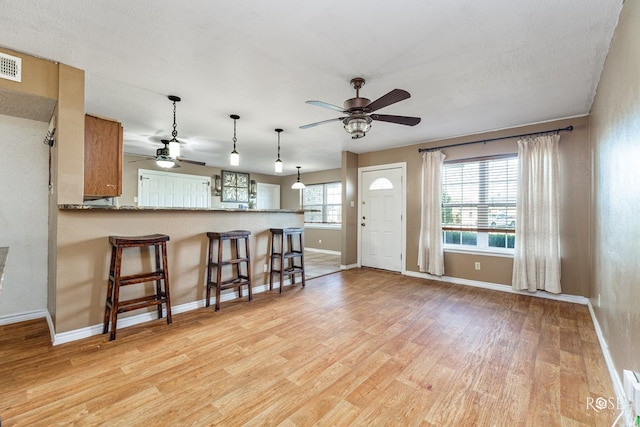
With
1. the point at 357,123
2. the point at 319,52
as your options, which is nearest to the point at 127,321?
the point at 357,123

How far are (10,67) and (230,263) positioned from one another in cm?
247

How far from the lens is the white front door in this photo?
205 inches

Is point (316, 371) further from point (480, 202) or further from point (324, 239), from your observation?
point (324, 239)

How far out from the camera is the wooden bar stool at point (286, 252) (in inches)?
154

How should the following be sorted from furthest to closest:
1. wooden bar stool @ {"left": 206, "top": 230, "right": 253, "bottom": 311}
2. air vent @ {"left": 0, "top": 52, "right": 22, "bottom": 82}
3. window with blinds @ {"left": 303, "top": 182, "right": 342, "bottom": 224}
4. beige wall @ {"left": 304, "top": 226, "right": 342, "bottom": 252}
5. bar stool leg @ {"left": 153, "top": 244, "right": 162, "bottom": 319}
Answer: window with blinds @ {"left": 303, "top": 182, "right": 342, "bottom": 224}, beige wall @ {"left": 304, "top": 226, "right": 342, "bottom": 252}, wooden bar stool @ {"left": 206, "top": 230, "right": 253, "bottom": 311}, bar stool leg @ {"left": 153, "top": 244, "right": 162, "bottom": 319}, air vent @ {"left": 0, "top": 52, "right": 22, "bottom": 82}

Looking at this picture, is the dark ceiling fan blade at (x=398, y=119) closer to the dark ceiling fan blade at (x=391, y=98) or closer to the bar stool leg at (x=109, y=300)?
the dark ceiling fan blade at (x=391, y=98)

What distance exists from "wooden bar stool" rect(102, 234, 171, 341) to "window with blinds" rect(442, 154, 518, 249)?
4.14m

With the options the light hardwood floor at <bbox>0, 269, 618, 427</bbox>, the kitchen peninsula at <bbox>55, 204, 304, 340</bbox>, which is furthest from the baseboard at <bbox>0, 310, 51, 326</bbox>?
the kitchen peninsula at <bbox>55, 204, 304, 340</bbox>

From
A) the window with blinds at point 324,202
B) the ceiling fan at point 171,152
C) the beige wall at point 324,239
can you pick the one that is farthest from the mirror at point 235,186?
the ceiling fan at point 171,152

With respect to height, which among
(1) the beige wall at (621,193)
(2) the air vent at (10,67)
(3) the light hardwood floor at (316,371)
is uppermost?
(2) the air vent at (10,67)

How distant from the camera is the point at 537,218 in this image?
365 centimetres

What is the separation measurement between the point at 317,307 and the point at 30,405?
92.6 inches

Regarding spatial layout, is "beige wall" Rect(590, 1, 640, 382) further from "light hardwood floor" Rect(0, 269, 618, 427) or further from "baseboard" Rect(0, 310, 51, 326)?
"baseboard" Rect(0, 310, 51, 326)

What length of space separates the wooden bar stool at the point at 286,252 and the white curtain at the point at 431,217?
6.94 feet
